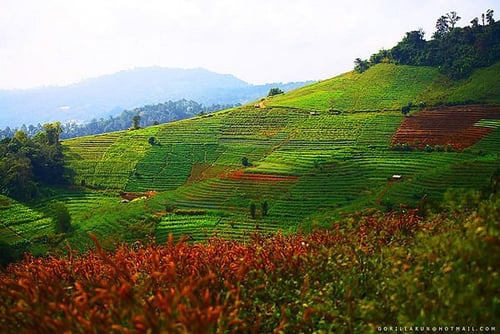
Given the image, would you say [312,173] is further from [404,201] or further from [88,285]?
[88,285]

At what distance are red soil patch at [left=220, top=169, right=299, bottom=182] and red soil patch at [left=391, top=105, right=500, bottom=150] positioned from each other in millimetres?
18111

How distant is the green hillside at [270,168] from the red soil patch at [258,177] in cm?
17

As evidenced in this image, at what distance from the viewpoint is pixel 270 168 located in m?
61.2

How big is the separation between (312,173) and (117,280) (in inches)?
1933

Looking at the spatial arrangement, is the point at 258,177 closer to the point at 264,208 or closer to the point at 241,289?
the point at 264,208

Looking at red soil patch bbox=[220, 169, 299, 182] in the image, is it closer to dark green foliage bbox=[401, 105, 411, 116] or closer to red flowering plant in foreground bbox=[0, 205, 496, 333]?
dark green foliage bbox=[401, 105, 411, 116]

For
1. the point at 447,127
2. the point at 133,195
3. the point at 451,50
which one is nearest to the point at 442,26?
the point at 451,50

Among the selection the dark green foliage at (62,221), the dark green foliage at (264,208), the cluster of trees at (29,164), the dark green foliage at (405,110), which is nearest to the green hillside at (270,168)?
the dark green foliage at (264,208)

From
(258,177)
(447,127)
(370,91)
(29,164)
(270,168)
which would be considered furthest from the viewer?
(370,91)

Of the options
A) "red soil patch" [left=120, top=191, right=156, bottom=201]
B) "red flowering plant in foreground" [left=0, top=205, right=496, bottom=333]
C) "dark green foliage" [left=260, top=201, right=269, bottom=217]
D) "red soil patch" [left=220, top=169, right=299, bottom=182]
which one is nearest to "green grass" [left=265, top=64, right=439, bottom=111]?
"red soil patch" [left=220, top=169, right=299, bottom=182]

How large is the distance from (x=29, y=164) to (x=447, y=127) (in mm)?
64277

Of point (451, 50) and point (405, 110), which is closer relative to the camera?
point (405, 110)

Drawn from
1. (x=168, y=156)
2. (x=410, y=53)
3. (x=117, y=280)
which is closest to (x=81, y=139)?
(x=168, y=156)

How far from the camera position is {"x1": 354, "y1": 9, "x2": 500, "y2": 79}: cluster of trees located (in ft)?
282
